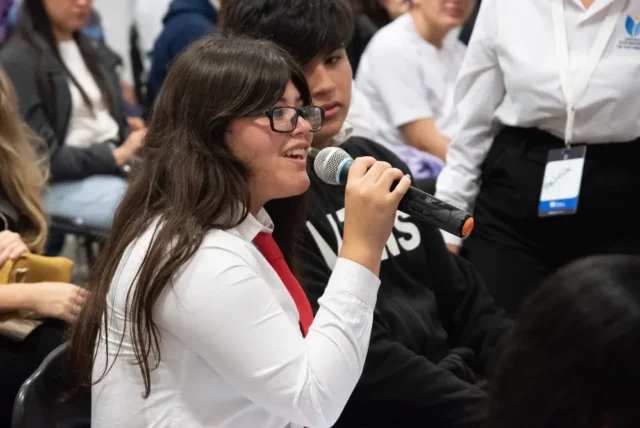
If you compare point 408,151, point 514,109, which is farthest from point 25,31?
point 514,109

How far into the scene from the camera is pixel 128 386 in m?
1.28

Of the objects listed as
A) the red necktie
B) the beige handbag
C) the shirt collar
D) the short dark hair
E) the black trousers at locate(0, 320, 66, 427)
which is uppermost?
the short dark hair

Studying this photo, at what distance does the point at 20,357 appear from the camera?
6.09 feet

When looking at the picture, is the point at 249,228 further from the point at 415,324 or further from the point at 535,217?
the point at 535,217

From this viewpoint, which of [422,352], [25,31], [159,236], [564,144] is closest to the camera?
[159,236]

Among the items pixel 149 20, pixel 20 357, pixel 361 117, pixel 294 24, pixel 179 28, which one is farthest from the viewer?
pixel 149 20

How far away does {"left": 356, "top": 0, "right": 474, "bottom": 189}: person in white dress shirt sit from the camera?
9.32 feet

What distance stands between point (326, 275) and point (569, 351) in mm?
917

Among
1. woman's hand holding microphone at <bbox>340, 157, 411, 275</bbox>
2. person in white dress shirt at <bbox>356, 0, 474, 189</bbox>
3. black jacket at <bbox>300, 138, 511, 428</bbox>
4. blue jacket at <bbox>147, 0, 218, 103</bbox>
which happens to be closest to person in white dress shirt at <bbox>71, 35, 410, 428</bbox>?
woman's hand holding microphone at <bbox>340, 157, 411, 275</bbox>

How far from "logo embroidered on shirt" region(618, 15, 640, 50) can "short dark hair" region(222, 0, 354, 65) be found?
654 millimetres

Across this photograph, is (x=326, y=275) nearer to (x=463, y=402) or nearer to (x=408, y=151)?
(x=463, y=402)

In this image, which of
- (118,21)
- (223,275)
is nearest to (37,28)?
(223,275)

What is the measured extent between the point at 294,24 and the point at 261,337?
0.75 metres

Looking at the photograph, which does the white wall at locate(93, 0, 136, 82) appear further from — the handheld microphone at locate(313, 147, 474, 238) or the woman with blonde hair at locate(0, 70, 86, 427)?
the handheld microphone at locate(313, 147, 474, 238)
